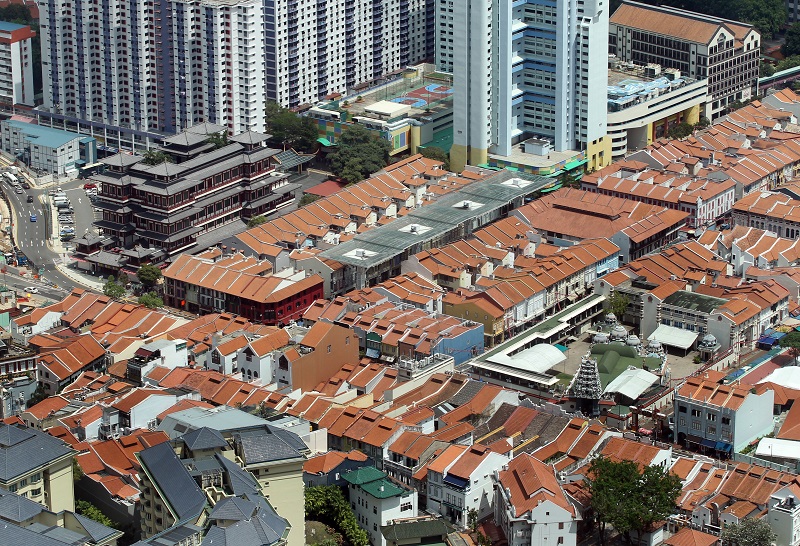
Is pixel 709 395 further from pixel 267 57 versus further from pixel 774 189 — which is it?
pixel 267 57

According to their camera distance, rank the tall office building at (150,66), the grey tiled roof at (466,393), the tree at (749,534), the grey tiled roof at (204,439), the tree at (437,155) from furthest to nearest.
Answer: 1. the tall office building at (150,66)
2. the tree at (437,155)
3. the grey tiled roof at (466,393)
4. the tree at (749,534)
5. the grey tiled roof at (204,439)

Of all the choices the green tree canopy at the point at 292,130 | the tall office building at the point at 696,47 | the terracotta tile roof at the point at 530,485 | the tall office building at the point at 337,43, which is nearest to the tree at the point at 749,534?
the terracotta tile roof at the point at 530,485

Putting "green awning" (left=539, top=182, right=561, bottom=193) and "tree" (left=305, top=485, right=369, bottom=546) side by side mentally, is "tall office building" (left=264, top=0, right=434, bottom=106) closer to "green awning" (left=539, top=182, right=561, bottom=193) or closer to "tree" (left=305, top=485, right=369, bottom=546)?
"green awning" (left=539, top=182, right=561, bottom=193)

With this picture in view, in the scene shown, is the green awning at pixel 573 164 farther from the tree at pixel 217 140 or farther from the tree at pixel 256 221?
the tree at pixel 217 140

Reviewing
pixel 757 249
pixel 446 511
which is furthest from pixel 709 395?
pixel 757 249

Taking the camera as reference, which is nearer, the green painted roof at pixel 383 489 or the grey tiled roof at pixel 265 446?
the grey tiled roof at pixel 265 446

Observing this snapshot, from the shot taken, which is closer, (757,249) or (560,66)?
(757,249)

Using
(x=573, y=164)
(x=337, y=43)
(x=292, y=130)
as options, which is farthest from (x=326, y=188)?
(x=337, y=43)
